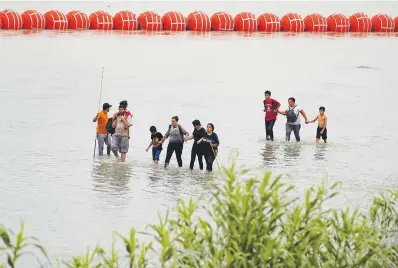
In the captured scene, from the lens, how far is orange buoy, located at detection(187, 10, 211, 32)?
7375 centimetres

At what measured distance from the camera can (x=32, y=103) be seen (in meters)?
39.9

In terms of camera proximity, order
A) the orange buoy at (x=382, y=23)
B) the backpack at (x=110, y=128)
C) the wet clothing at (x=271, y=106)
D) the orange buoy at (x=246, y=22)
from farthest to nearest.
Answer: the orange buoy at (x=382, y=23) < the orange buoy at (x=246, y=22) < the wet clothing at (x=271, y=106) < the backpack at (x=110, y=128)

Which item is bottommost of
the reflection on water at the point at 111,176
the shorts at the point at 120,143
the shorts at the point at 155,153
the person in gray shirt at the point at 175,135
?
the reflection on water at the point at 111,176

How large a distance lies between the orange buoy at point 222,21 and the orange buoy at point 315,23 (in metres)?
5.72

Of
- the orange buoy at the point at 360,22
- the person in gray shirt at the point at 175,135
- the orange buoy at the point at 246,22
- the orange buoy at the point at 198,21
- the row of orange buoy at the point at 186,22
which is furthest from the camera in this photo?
the orange buoy at the point at 360,22

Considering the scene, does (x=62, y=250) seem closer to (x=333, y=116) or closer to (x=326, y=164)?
(x=326, y=164)

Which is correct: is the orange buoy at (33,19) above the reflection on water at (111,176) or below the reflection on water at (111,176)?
above

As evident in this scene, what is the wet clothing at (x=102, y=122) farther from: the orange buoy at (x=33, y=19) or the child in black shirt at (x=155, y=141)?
the orange buoy at (x=33, y=19)

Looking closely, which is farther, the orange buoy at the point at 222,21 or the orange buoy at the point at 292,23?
the orange buoy at the point at 292,23

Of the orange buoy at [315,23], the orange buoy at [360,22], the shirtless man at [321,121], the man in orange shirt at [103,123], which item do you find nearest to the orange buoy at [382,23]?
the orange buoy at [360,22]

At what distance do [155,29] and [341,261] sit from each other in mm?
64655

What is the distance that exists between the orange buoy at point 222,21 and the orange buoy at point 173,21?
2.25 metres

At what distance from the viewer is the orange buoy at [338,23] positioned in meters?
77.1

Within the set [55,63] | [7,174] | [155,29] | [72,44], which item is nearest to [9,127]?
[7,174]
